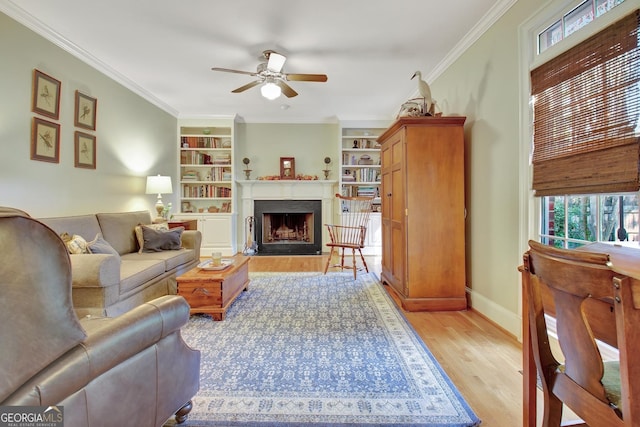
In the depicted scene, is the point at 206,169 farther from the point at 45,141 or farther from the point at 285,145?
the point at 45,141

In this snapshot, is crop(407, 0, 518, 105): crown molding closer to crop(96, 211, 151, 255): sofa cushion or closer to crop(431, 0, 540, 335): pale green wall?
crop(431, 0, 540, 335): pale green wall

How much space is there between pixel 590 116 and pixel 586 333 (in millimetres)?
1377

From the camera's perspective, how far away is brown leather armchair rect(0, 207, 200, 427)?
682 millimetres

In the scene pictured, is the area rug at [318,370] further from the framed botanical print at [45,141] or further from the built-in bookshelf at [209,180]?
the built-in bookshelf at [209,180]

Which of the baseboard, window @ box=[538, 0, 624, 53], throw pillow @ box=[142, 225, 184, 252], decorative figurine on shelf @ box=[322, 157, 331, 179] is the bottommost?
the baseboard

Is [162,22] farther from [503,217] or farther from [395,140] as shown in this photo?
[503,217]

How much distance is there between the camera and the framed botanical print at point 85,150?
10.0 ft

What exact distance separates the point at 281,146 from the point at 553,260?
5.16 m

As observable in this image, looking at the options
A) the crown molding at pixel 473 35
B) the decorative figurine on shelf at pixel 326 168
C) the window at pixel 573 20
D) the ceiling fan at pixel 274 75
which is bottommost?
the decorative figurine on shelf at pixel 326 168

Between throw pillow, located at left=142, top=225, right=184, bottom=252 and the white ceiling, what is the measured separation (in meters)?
1.95

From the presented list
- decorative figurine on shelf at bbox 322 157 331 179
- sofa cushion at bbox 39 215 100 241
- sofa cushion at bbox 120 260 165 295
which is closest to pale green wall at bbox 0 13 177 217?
sofa cushion at bbox 39 215 100 241

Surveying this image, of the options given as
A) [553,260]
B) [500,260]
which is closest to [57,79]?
[553,260]

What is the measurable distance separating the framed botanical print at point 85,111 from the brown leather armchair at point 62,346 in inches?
118

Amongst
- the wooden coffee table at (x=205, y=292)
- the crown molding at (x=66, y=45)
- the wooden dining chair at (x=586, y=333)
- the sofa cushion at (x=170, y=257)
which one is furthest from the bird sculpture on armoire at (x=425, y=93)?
the crown molding at (x=66, y=45)
